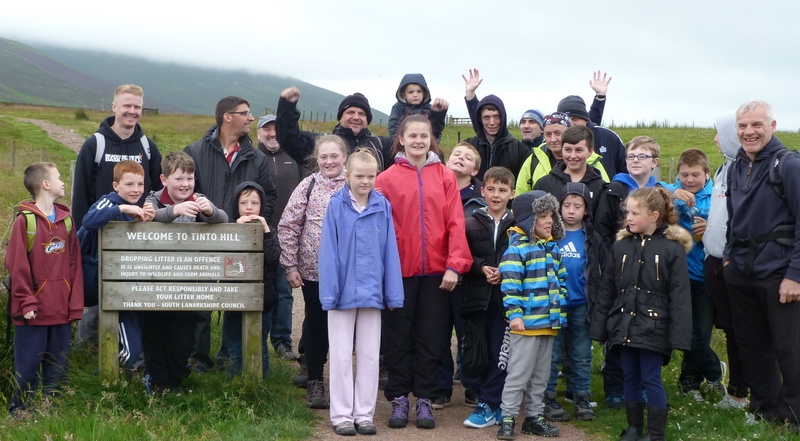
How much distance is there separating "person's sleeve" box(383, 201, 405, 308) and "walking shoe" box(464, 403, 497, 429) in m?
1.10

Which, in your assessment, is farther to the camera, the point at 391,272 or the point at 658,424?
the point at 391,272

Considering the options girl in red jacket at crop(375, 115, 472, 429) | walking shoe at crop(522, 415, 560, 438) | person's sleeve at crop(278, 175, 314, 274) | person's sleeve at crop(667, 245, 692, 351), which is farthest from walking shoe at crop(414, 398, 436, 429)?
person's sleeve at crop(667, 245, 692, 351)

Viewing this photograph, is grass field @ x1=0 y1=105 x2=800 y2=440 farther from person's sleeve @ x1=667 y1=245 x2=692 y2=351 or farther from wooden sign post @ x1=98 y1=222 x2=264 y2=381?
person's sleeve @ x1=667 y1=245 x2=692 y2=351

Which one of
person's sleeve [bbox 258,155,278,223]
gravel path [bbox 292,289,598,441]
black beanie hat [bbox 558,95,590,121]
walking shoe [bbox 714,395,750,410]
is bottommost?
gravel path [bbox 292,289,598,441]

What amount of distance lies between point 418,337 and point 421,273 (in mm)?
521

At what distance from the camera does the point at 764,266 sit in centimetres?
539

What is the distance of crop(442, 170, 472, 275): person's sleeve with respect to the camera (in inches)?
229

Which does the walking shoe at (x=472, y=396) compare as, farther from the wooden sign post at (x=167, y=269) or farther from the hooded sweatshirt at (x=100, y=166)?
the hooded sweatshirt at (x=100, y=166)

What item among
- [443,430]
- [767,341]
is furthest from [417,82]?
[767,341]

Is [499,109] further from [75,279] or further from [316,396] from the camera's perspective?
[75,279]

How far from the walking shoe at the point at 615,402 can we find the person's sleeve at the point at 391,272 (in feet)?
6.89

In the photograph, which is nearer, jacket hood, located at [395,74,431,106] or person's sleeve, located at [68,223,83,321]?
person's sleeve, located at [68,223,83,321]

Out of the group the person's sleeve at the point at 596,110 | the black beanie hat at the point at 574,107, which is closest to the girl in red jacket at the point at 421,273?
the black beanie hat at the point at 574,107

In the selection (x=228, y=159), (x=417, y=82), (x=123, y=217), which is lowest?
(x=123, y=217)
